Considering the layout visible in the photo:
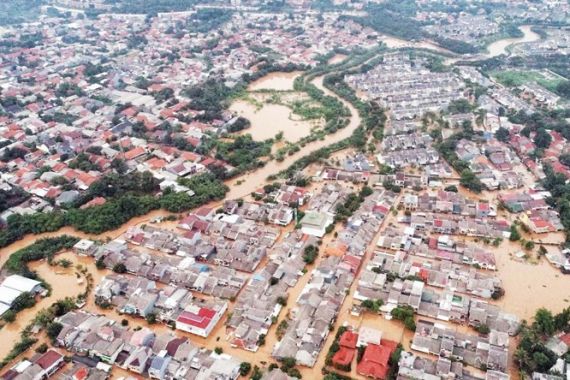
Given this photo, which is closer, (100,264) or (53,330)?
(53,330)

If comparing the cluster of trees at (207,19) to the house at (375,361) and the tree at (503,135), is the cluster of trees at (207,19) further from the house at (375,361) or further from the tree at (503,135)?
the house at (375,361)

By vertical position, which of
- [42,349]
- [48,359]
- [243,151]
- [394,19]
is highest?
[394,19]

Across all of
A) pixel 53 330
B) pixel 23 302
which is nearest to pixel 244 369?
pixel 53 330

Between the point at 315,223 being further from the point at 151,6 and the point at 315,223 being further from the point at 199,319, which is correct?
the point at 151,6

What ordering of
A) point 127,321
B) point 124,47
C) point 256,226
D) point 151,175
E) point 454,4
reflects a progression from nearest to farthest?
point 127,321
point 256,226
point 151,175
point 124,47
point 454,4

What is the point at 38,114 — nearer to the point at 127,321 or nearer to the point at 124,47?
the point at 124,47

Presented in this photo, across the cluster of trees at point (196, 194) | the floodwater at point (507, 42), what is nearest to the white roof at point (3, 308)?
the cluster of trees at point (196, 194)

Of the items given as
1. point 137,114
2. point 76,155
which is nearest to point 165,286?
point 76,155
